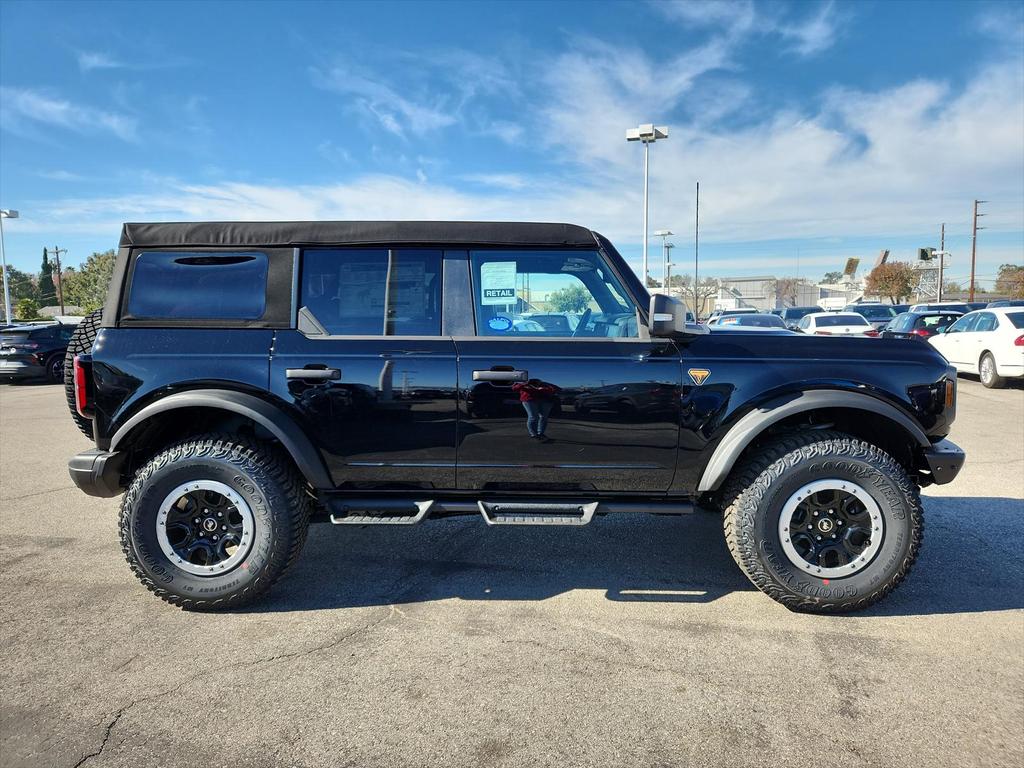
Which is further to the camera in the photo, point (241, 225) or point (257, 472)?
point (241, 225)

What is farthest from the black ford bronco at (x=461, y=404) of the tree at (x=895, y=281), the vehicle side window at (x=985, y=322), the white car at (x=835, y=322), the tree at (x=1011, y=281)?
the tree at (x=895, y=281)

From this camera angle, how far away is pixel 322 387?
330 centimetres

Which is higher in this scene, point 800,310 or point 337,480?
point 800,310

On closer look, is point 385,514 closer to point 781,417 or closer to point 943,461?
point 781,417

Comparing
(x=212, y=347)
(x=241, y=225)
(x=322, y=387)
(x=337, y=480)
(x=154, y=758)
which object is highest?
(x=241, y=225)

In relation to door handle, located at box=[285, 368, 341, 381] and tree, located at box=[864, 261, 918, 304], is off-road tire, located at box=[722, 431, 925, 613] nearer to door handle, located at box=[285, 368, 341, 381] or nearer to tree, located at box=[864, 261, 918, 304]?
door handle, located at box=[285, 368, 341, 381]

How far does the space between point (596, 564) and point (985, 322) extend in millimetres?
12272

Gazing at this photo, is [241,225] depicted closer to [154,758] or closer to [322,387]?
[322,387]

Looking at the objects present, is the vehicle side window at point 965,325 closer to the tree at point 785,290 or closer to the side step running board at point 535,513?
the side step running board at point 535,513

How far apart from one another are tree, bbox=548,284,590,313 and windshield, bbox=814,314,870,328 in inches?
661

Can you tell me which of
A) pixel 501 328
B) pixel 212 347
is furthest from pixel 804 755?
pixel 212 347

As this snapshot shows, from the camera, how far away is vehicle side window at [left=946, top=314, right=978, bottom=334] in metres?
12.9

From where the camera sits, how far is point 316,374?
3281 millimetres

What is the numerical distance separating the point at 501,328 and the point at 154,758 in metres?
2.34
